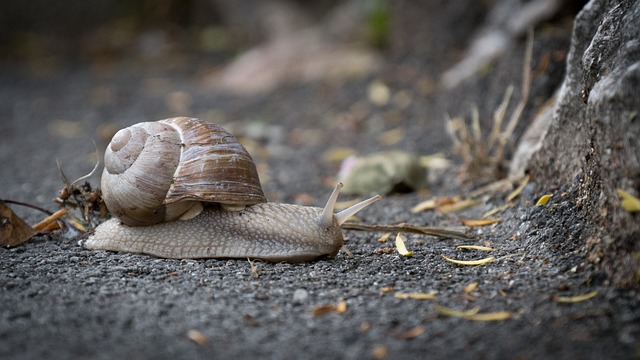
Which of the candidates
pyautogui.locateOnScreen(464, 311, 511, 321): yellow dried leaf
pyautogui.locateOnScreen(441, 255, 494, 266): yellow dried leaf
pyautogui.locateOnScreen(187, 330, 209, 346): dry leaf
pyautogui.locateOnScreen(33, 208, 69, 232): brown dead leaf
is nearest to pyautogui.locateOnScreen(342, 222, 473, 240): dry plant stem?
pyautogui.locateOnScreen(441, 255, 494, 266): yellow dried leaf

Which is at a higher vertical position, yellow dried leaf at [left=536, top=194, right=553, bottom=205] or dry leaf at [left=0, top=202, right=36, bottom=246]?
dry leaf at [left=0, top=202, right=36, bottom=246]

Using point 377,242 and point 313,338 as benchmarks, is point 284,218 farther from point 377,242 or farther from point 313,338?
point 313,338

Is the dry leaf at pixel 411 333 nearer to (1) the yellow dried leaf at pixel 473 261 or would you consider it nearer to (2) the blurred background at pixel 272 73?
(1) the yellow dried leaf at pixel 473 261

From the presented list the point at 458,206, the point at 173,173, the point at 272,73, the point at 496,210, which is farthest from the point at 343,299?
the point at 272,73

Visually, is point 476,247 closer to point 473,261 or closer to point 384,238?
point 473,261

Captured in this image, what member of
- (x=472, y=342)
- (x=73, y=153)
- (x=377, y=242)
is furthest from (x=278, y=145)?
(x=472, y=342)

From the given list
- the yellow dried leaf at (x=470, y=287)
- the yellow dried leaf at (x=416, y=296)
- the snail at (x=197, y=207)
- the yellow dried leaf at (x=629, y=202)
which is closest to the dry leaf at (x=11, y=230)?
the snail at (x=197, y=207)

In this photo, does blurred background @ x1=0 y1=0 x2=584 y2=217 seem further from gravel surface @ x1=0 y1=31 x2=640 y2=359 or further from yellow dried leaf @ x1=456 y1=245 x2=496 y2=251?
yellow dried leaf @ x1=456 y1=245 x2=496 y2=251
